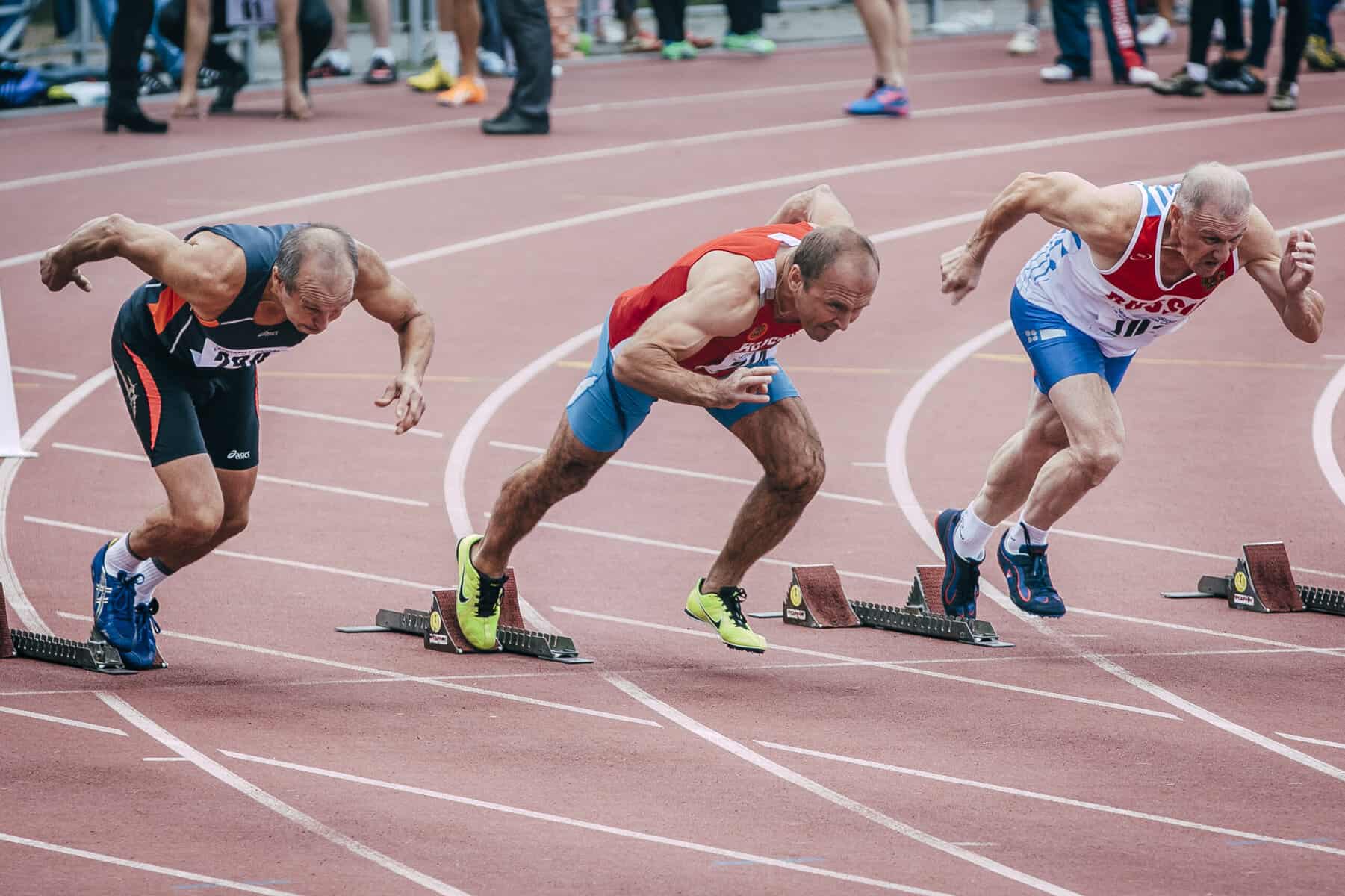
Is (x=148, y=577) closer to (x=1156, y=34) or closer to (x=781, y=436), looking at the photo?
(x=781, y=436)

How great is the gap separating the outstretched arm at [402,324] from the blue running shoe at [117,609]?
1.14m

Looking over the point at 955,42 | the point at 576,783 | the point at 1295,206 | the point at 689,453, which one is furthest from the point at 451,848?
the point at 955,42

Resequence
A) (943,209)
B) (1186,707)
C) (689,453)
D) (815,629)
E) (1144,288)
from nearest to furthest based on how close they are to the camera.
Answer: (1186,707) < (1144,288) < (815,629) < (689,453) < (943,209)

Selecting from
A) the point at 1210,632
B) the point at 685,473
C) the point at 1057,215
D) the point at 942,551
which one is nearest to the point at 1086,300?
the point at 1057,215

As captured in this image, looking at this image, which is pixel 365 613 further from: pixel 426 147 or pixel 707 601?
pixel 426 147

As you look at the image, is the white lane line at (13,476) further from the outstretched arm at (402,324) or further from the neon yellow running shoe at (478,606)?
the outstretched arm at (402,324)

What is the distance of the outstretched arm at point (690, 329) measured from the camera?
608 cm

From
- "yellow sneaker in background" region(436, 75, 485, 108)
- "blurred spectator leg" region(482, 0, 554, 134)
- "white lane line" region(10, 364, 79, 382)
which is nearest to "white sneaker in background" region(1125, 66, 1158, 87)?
"blurred spectator leg" region(482, 0, 554, 134)

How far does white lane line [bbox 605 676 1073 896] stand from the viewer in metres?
4.89

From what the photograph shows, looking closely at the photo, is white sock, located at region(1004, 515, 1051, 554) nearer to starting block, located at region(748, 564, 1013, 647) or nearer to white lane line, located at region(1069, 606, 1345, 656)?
starting block, located at region(748, 564, 1013, 647)

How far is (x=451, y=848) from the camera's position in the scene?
5.00 meters

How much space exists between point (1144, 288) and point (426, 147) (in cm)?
1029

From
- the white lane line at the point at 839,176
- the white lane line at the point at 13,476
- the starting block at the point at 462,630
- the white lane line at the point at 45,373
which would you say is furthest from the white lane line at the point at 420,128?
the starting block at the point at 462,630

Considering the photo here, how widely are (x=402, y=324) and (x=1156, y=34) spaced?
18.3 metres
